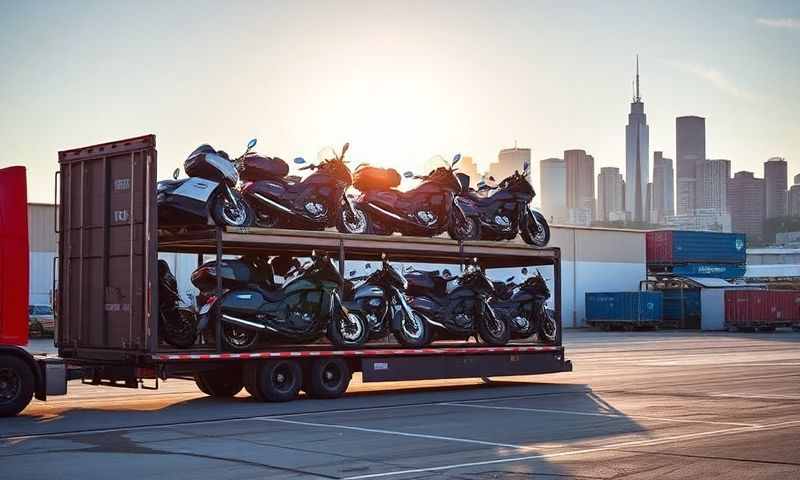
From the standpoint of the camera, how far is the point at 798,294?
64.9m

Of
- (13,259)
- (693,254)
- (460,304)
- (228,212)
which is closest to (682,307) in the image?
(693,254)

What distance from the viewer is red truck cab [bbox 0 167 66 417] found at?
15.2m

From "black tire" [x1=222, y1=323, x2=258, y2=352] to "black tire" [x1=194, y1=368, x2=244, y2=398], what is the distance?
1284 mm

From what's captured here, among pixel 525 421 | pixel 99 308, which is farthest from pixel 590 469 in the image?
pixel 99 308

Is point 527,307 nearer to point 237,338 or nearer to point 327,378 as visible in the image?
point 327,378

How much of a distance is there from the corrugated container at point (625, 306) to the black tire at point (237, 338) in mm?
47385

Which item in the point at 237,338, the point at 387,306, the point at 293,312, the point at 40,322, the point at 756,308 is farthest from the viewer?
the point at 756,308

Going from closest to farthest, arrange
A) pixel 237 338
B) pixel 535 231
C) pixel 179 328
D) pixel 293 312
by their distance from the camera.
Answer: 1. pixel 237 338
2. pixel 179 328
3. pixel 293 312
4. pixel 535 231

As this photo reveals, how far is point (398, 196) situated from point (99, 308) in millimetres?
6321

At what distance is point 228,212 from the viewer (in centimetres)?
1786

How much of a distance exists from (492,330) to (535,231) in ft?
8.49

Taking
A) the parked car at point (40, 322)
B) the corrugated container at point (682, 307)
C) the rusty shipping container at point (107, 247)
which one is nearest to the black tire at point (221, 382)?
the rusty shipping container at point (107, 247)

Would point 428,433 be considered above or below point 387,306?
below

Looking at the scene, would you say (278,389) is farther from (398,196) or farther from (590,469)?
(590,469)
